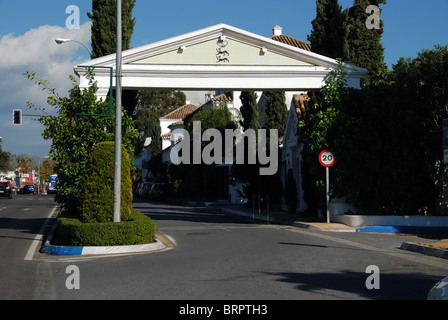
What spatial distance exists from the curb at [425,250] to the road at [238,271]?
0.43 meters

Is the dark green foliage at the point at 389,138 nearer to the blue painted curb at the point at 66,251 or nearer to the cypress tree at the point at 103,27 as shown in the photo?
the cypress tree at the point at 103,27

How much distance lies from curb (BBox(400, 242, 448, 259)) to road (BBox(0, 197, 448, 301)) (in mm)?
432

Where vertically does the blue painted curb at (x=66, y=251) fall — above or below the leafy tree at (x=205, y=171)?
below

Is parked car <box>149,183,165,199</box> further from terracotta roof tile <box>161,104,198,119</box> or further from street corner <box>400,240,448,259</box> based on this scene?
street corner <box>400,240,448,259</box>

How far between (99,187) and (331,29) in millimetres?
13324

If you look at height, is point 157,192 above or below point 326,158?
below

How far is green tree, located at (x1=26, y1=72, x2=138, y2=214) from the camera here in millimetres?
19234

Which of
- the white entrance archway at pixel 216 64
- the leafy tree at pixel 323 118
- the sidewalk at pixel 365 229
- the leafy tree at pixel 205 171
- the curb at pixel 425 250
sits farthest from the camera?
the leafy tree at pixel 205 171

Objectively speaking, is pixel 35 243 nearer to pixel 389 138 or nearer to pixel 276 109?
pixel 389 138

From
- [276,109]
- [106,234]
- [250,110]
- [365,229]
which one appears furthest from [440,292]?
[250,110]

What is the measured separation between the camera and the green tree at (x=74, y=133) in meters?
19.2

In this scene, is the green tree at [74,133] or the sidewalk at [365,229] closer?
the sidewalk at [365,229]

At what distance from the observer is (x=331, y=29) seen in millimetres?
24469

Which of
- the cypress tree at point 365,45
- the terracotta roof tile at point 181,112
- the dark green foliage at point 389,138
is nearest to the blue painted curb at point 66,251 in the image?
the dark green foliage at point 389,138
